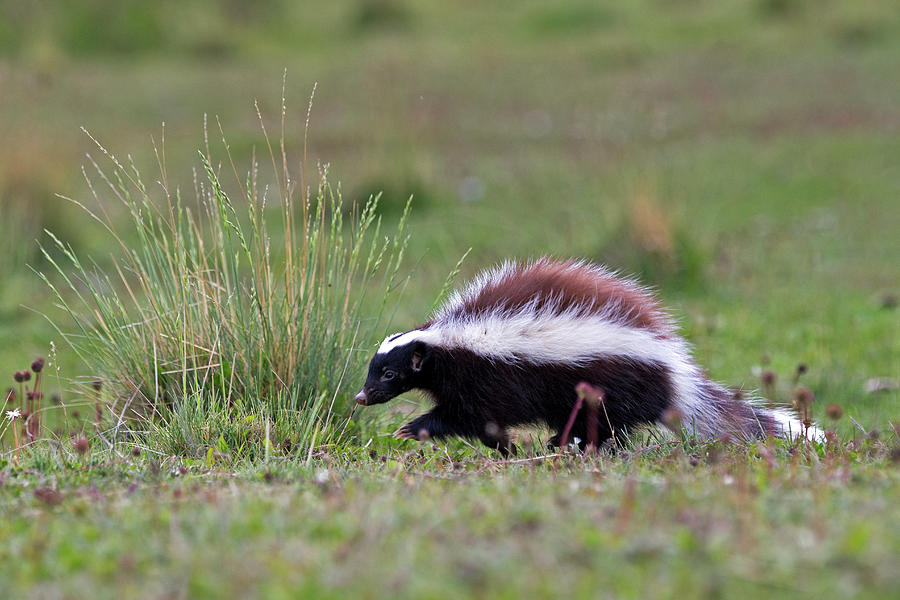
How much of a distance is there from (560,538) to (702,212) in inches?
493

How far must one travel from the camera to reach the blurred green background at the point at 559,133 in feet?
37.3

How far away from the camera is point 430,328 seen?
20.9 feet

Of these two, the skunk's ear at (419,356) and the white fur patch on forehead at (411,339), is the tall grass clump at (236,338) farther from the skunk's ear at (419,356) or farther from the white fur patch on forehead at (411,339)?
the skunk's ear at (419,356)

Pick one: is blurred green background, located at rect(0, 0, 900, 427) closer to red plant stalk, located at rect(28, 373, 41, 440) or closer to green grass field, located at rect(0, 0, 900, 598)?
green grass field, located at rect(0, 0, 900, 598)

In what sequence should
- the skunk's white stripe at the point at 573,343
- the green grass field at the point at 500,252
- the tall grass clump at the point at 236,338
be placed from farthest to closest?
the tall grass clump at the point at 236,338 < the skunk's white stripe at the point at 573,343 < the green grass field at the point at 500,252

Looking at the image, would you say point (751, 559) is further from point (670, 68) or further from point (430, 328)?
point (670, 68)

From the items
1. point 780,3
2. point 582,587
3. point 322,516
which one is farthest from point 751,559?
point 780,3

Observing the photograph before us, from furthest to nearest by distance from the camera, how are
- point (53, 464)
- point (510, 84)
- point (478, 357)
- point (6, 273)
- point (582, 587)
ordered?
point (510, 84), point (6, 273), point (478, 357), point (53, 464), point (582, 587)

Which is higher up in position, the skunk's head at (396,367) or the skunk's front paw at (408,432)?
the skunk's head at (396,367)

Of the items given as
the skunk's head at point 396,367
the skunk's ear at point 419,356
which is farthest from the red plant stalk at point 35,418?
the skunk's ear at point 419,356

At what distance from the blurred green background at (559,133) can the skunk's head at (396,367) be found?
50cm

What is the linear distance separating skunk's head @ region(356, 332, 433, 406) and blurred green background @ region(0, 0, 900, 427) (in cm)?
50

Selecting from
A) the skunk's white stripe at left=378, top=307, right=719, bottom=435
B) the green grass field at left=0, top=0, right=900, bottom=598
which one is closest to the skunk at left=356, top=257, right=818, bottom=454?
the skunk's white stripe at left=378, top=307, right=719, bottom=435

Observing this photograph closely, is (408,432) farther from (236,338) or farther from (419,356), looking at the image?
(236,338)
